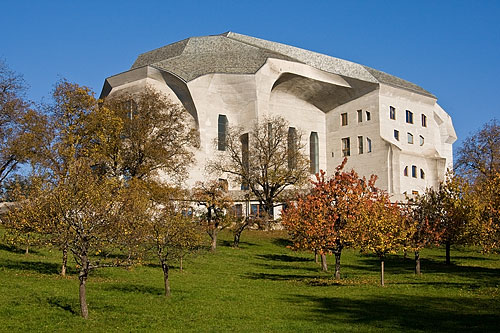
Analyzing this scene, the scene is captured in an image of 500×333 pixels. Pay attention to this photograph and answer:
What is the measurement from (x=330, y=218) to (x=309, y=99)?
44.1 meters

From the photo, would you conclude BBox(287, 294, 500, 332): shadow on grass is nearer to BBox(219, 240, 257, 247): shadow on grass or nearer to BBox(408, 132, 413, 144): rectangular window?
BBox(219, 240, 257, 247): shadow on grass

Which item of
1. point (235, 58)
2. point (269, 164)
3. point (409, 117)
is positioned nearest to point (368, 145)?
point (409, 117)

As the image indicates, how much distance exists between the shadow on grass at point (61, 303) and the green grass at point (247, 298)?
0.11 ft

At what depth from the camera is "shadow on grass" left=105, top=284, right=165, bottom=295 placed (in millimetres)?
23688

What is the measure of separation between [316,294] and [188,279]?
6520mm

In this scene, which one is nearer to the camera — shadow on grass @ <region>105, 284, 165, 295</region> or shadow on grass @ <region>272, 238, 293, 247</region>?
shadow on grass @ <region>105, 284, 165, 295</region>

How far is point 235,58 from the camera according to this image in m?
64.4

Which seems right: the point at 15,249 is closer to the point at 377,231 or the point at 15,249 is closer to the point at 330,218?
the point at 330,218

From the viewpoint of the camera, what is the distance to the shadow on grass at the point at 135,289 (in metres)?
23.7

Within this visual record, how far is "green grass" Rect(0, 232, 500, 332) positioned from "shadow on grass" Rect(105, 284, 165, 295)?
0.04 meters

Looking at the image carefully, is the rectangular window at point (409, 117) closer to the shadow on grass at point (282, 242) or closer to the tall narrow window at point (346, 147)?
the tall narrow window at point (346, 147)

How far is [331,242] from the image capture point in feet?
90.9

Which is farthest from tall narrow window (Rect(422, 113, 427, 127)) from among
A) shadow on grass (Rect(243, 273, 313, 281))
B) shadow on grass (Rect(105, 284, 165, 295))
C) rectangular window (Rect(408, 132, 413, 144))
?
shadow on grass (Rect(105, 284, 165, 295))

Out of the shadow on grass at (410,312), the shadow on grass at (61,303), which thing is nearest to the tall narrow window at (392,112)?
the shadow on grass at (410,312)
